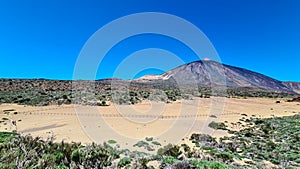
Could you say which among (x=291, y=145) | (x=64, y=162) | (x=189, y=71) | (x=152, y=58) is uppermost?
(x=189, y=71)

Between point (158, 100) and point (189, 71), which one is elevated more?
point (189, 71)

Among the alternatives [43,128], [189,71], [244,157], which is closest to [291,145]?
[244,157]

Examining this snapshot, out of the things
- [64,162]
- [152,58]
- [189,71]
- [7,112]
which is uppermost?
→ [189,71]

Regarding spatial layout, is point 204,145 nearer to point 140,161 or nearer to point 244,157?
point 244,157

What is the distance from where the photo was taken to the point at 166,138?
542 inches

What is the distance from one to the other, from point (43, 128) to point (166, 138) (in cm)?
728

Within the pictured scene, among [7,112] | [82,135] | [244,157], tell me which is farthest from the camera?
[7,112]

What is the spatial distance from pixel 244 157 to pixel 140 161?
5010mm

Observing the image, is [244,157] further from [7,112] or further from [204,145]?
[7,112]

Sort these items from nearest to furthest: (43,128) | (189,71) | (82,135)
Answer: (82,135), (43,128), (189,71)

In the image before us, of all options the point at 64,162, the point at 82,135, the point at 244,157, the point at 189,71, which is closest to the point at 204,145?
the point at 244,157

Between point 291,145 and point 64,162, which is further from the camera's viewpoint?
point 291,145

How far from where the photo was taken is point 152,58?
55.1 feet

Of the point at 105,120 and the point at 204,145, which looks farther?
the point at 105,120
